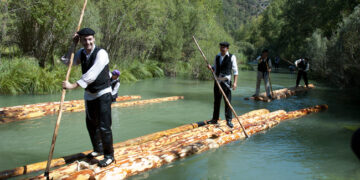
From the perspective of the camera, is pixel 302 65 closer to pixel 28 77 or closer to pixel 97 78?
pixel 28 77

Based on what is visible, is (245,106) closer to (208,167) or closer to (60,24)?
(208,167)

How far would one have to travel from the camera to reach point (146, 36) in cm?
2138

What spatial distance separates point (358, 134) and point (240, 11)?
Answer: 185 metres

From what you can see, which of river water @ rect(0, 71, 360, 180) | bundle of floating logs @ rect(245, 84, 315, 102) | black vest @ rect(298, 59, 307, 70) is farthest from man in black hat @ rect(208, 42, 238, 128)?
black vest @ rect(298, 59, 307, 70)

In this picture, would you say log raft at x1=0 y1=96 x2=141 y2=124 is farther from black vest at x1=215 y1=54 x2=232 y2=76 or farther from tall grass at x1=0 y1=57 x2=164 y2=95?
black vest at x1=215 y1=54 x2=232 y2=76

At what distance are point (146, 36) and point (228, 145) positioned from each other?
641 inches

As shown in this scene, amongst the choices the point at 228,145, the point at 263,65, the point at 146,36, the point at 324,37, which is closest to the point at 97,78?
the point at 228,145

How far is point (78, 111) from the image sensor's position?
9406mm

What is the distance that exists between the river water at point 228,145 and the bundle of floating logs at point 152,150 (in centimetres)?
15

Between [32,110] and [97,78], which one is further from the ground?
[97,78]

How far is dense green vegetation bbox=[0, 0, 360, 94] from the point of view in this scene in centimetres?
1280

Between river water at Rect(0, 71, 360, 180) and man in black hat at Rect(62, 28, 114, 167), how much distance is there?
28.3 inches

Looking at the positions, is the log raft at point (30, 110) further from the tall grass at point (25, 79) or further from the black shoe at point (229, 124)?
the black shoe at point (229, 124)

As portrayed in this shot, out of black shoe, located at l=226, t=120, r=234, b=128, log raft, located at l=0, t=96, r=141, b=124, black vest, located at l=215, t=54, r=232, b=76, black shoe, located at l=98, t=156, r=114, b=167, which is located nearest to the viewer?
black shoe, located at l=98, t=156, r=114, b=167
